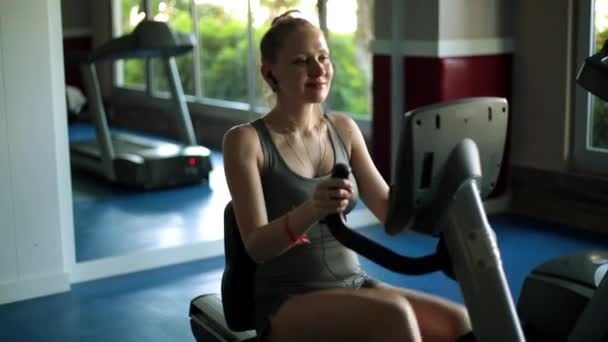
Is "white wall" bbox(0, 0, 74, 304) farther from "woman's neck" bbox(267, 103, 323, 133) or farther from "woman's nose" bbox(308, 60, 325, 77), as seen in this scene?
"woman's nose" bbox(308, 60, 325, 77)

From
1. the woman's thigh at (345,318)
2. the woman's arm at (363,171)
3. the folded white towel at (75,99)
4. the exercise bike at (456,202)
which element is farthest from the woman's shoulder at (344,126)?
the folded white towel at (75,99)

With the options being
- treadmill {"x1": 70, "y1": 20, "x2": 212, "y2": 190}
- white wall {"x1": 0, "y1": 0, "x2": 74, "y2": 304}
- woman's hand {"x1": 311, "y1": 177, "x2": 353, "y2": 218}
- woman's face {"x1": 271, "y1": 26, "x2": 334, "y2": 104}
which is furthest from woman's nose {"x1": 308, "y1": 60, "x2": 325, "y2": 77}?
treadmill {"x1": 70, "y1": 20, "x2": 212, "y2": 190}

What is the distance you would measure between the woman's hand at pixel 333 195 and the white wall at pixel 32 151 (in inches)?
88.9

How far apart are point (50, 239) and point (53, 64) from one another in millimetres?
762

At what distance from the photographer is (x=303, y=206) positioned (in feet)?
5.49

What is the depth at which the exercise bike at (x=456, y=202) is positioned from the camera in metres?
1.37

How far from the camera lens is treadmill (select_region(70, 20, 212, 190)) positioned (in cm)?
545

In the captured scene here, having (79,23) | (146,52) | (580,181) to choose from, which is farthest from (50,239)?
(580,181)

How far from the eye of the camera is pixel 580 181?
459 centimetres

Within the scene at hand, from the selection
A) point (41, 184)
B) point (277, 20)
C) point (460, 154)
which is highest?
point (277, 20)

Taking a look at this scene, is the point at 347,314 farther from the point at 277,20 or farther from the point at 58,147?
the point at 58,147

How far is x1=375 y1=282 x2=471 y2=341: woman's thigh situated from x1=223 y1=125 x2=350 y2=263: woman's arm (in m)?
0.34

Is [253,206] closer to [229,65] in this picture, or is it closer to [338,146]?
[338,146]

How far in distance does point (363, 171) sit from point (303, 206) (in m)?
0.46
